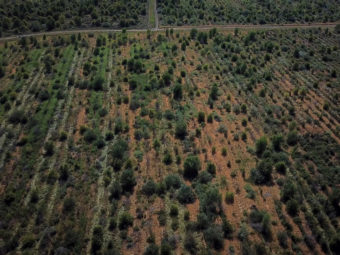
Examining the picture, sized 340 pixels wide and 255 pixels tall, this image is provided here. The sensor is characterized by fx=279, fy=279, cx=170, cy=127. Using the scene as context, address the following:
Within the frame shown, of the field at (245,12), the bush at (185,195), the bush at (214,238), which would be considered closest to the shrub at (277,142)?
the bush at (185,195)

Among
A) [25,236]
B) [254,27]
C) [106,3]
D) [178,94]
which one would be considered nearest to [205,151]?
[178,94]

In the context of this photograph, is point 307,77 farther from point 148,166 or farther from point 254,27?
point 148,166

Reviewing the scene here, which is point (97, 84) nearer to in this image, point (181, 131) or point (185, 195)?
point (181, 131)

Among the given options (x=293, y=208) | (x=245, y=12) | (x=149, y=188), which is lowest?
(x=293, y=208)

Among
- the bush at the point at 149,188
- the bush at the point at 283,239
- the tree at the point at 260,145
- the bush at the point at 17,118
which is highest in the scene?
the bush at the point at 17,118

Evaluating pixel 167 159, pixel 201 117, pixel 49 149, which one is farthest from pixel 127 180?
pixel 201 117

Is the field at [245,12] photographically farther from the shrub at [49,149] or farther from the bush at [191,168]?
the bush at [191,168]
